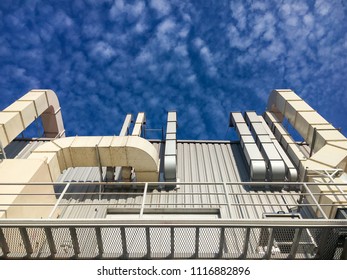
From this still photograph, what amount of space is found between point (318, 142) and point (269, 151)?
203cm

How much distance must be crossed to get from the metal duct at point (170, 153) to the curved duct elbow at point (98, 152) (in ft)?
2.56

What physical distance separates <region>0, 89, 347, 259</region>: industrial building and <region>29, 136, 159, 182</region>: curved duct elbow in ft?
0.13

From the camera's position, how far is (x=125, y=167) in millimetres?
10336

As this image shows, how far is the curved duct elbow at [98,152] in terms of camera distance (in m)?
9.28

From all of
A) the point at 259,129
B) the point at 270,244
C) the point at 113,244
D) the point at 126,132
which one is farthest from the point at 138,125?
the point at 270,244

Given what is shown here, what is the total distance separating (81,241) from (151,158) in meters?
4.11

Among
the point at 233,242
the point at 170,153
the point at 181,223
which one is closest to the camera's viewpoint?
the point at 181,223

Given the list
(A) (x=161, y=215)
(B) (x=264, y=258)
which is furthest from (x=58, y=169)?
(B) (x=264, y=258)

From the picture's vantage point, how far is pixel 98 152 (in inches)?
369

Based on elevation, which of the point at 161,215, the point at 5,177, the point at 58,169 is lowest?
the point at 161,215

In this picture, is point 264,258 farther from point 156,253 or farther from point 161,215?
point 161,215

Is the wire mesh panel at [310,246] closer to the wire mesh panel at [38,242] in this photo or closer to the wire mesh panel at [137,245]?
the wire mesh panel at [137,245]

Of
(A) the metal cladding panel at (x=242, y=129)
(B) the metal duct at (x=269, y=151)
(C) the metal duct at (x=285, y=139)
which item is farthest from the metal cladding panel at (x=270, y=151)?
(A) the metal cladding panel at (x=242, y=129)

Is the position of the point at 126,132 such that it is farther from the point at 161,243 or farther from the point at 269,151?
the point at 161,243
